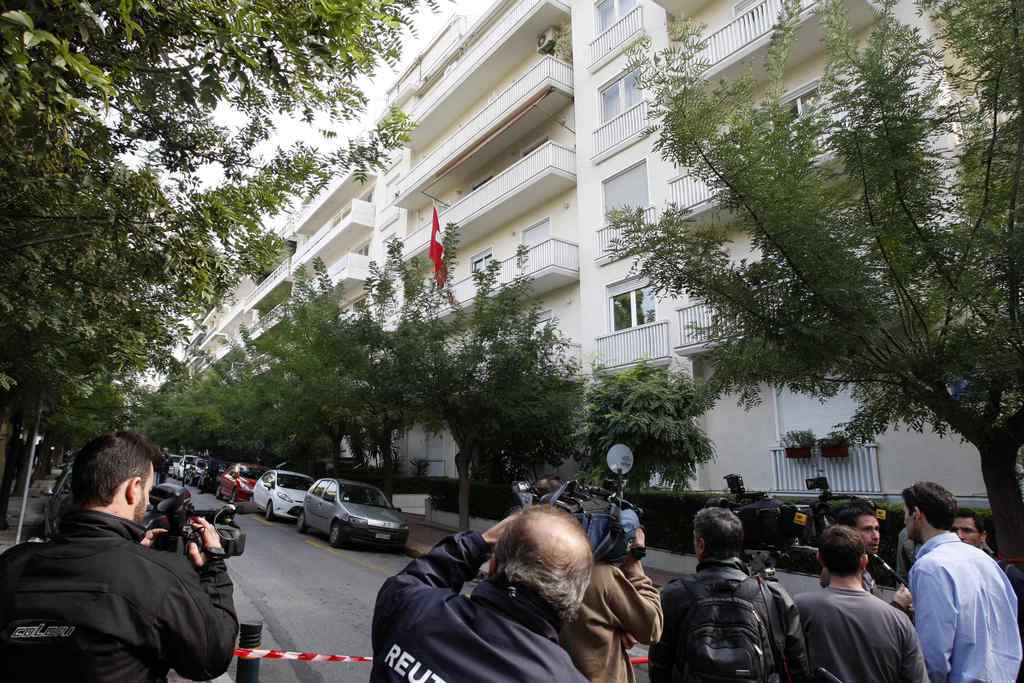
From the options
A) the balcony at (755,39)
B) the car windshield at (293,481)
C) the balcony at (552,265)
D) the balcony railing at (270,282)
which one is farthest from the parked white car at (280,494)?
the balcony railing at (270,282)

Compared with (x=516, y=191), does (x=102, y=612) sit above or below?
below

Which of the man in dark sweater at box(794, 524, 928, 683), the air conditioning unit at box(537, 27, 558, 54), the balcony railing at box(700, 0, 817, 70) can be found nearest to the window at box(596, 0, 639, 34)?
the air conditioning unit at box(537, 27, 558, 54)

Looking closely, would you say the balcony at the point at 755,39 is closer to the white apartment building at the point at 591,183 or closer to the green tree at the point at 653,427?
the white apartment building at the point at 591,183

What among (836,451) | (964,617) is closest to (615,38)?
(836,451)

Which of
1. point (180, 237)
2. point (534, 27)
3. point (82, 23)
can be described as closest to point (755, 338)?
point (180, 237)

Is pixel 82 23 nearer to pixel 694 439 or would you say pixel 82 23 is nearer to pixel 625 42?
pixel 694 439

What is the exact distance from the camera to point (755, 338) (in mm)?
6609

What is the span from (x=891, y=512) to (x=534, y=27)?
18.0 m

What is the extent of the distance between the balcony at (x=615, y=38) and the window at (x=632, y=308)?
22.2 ft

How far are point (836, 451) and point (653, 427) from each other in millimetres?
3347

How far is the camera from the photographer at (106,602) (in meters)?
1.83

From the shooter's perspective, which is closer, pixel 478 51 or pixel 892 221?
pixel 892 221

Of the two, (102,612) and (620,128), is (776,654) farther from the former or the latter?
(620,128)

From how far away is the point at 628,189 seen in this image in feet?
55.2
